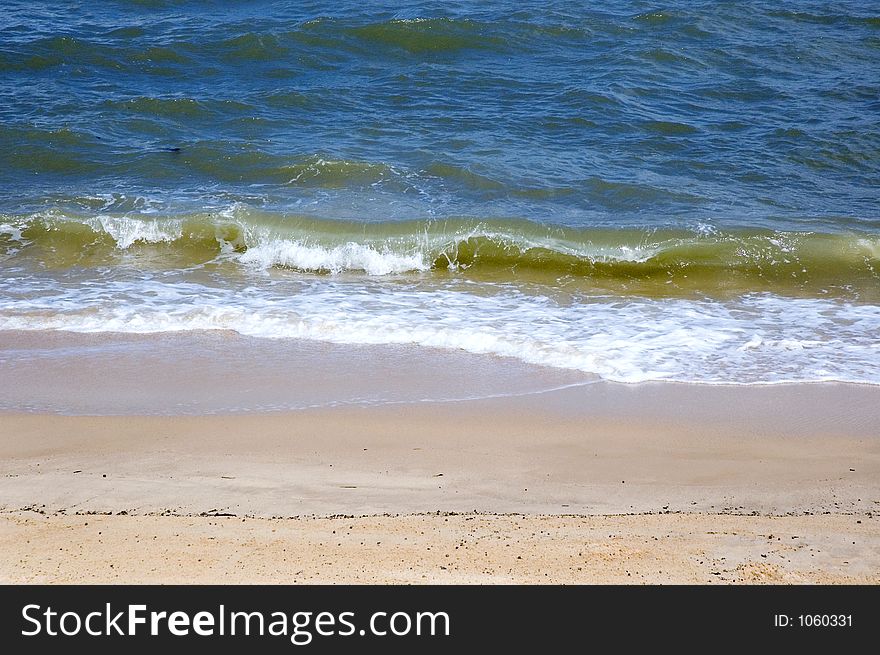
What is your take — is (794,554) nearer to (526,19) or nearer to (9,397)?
(9,397)

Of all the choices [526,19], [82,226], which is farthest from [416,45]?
[82,226]

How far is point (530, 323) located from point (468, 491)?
2858mm

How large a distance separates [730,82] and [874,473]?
31.5 feet

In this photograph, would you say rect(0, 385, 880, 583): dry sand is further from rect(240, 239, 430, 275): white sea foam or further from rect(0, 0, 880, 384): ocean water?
rect(240, 239, 430, 275): white sea foam

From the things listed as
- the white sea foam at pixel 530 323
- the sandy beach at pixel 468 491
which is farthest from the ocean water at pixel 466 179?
the sandy beach at pixel 468 491

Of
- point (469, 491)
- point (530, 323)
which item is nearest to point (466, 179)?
point (530, 323)

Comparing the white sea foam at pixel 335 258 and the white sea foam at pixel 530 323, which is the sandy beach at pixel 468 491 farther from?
the white sea foam at pixel 335 258

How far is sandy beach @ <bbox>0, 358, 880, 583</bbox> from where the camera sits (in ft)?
11.0

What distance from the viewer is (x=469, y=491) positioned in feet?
13.7

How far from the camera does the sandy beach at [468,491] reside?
3342 mm

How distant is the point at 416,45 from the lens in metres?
14.5

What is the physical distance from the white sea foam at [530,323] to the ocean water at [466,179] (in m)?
0.03

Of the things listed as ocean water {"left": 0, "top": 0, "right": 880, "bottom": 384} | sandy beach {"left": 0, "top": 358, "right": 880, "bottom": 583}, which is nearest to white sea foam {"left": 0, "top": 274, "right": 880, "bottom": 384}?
ocean water {"left": 0, "top": 0, "right": 880, "bottom": 384}

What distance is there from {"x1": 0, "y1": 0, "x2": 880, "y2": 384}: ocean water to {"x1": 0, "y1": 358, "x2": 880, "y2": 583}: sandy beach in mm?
788
